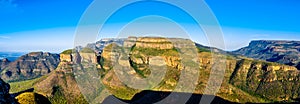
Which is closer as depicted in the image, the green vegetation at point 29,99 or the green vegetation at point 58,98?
the green vegetation at point 29,99

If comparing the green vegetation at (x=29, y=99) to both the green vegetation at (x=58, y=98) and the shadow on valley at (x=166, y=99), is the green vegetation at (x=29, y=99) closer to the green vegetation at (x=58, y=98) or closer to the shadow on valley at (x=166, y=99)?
the shadow on valley at (x=166, y=99)

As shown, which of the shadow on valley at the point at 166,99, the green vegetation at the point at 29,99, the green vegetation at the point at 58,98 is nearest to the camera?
the green vegetation at the point at 29,99

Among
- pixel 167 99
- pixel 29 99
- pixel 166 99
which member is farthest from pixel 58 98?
pixel 29 99

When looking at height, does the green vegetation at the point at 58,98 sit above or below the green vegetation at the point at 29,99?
below

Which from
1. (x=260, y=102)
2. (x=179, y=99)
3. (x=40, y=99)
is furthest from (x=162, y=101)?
(x=40, y=99)

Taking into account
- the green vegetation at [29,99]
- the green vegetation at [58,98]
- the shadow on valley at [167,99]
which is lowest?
the green vegetation at [58,98]

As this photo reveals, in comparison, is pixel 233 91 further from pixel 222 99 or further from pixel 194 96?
pixel 194 96

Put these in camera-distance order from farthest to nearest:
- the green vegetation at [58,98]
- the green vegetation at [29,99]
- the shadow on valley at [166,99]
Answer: the green vegetation at [58,98], the shadow on valley at [166,99], the green vegetation at [29,99]

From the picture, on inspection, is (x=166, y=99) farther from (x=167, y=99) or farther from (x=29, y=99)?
(x=29, y=99)

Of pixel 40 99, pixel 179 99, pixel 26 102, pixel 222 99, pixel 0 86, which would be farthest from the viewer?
pixel 222 99

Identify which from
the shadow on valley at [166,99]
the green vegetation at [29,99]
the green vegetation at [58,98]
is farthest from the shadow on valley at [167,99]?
the green vegetation at [29,99]

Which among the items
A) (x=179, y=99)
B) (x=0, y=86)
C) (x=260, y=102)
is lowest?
(x=260, y=102)
